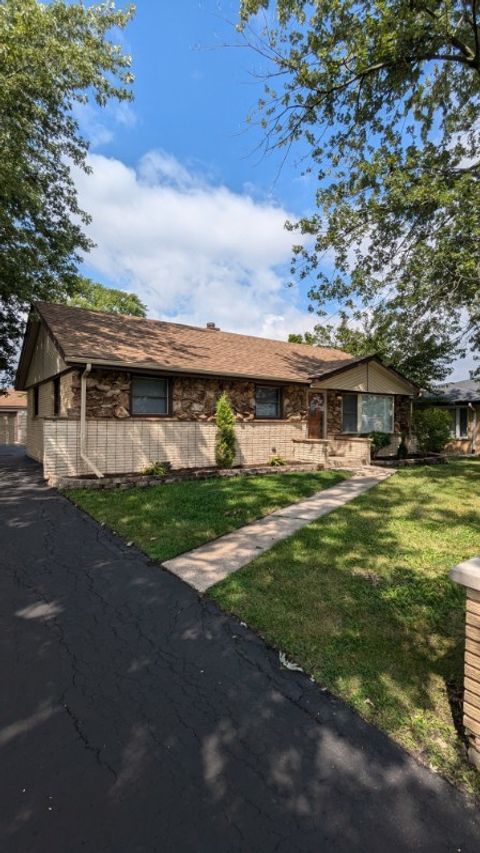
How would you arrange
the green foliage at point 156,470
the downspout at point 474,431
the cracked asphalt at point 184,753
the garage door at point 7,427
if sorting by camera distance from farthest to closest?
the garage door at point 7,427 → the downspout at point 474,431 → the green foliage at point 156,470 → the cracked asphalt at point 184,753

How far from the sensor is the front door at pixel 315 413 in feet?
46.2

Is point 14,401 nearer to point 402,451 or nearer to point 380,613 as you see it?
point 402,451

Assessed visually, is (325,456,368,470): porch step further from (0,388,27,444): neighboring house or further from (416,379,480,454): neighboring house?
(0,388,27,444): neighboring house

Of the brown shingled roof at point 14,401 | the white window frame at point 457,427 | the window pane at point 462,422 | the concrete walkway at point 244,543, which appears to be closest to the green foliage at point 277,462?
the concrete walkway at point 244,543

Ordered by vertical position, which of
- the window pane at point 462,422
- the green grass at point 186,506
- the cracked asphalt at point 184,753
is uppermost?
the window pane at point 462,422

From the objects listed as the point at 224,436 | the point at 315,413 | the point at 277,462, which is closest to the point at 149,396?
the point at 224,436

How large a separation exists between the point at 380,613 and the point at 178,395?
847 cm

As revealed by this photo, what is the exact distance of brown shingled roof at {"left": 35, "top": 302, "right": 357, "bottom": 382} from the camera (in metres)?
10.2

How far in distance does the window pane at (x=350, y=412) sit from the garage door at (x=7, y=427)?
25.1 m

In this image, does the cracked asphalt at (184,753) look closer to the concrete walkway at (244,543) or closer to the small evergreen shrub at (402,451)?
the concrete walkway at (244,543)

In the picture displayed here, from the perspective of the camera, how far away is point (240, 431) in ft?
39.7

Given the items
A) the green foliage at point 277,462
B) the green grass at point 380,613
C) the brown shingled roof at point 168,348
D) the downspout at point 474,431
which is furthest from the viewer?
the downspout at point 474,431

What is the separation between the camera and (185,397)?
36.8 ft

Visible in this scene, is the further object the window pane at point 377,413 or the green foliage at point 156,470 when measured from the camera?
the window pane at point 377,413
